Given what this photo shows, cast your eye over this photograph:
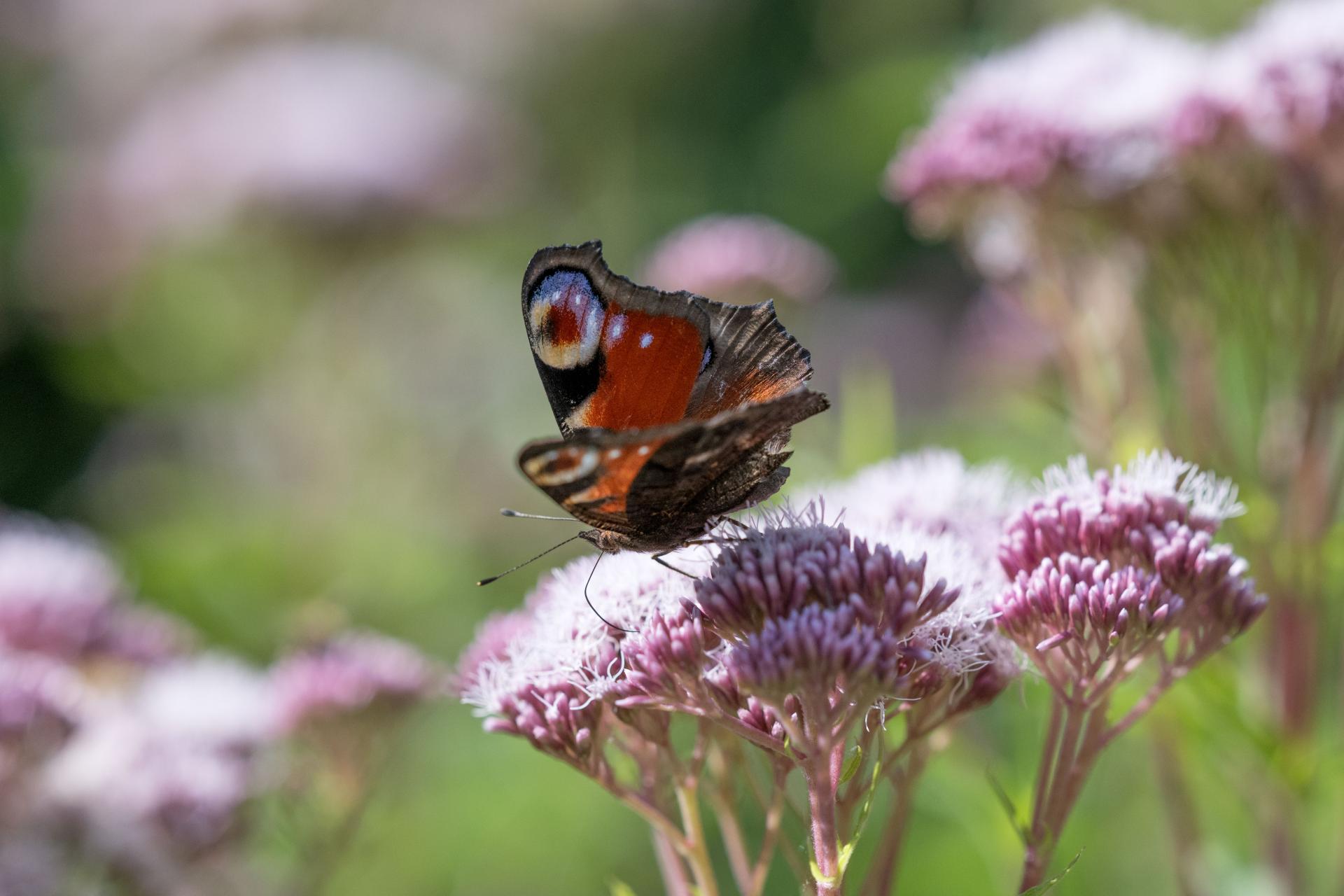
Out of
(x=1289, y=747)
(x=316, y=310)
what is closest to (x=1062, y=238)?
(x=1289, y=747)

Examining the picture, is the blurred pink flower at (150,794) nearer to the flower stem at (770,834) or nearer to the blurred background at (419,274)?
the blurred background at (419,274)

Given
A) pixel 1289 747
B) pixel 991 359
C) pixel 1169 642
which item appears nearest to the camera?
pixel 1289 747

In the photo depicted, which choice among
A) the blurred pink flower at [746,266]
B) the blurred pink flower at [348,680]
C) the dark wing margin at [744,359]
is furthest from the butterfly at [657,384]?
the blurred pink flower at [746,266]

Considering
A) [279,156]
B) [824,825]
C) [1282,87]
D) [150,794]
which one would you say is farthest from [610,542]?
[279,156]

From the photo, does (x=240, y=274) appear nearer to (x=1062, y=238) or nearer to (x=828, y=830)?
(x=1062, y=238)

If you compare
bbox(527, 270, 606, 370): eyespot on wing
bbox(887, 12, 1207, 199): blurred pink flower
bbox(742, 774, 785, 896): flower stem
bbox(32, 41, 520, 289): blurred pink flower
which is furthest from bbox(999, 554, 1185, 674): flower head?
bbox(32, 41, 520, 289): blurred pink flower
